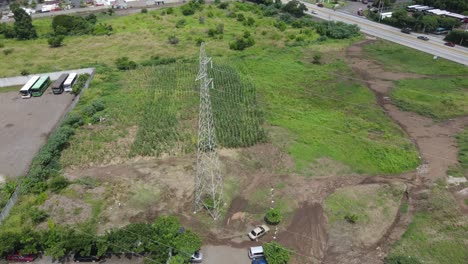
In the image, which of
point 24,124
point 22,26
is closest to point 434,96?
point 24,124

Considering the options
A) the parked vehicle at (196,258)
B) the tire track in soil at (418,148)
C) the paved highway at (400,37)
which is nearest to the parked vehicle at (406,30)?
the paved highway at (400,37)

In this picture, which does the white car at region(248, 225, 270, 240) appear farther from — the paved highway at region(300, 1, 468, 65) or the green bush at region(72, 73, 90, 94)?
the paved highway at region(300, 1, 468, 65)

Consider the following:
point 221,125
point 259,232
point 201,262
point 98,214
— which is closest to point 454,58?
point 221,125

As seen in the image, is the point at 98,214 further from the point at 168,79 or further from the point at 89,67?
the point at 89,67

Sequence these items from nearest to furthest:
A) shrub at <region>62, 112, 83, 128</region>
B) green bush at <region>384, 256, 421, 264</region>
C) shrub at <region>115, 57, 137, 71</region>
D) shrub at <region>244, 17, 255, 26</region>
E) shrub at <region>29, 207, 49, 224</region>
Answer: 1. green bush at <region>384, 256, 421, 264</region>
2. shrub at <region>29, 207, 49, 224</region>
3. shrub at <region>62, 112, 83, 128</region>
4. shrub at <region>115, 57, 137, 71</region>
5. shrub at <region>244, 17, 255, 26</region>

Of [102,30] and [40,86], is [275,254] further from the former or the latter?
[102,30]

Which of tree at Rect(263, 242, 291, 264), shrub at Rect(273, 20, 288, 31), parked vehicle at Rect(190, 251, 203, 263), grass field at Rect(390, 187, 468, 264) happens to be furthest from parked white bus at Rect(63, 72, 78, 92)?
grass field at Rect(390, 187, 468, 264)
